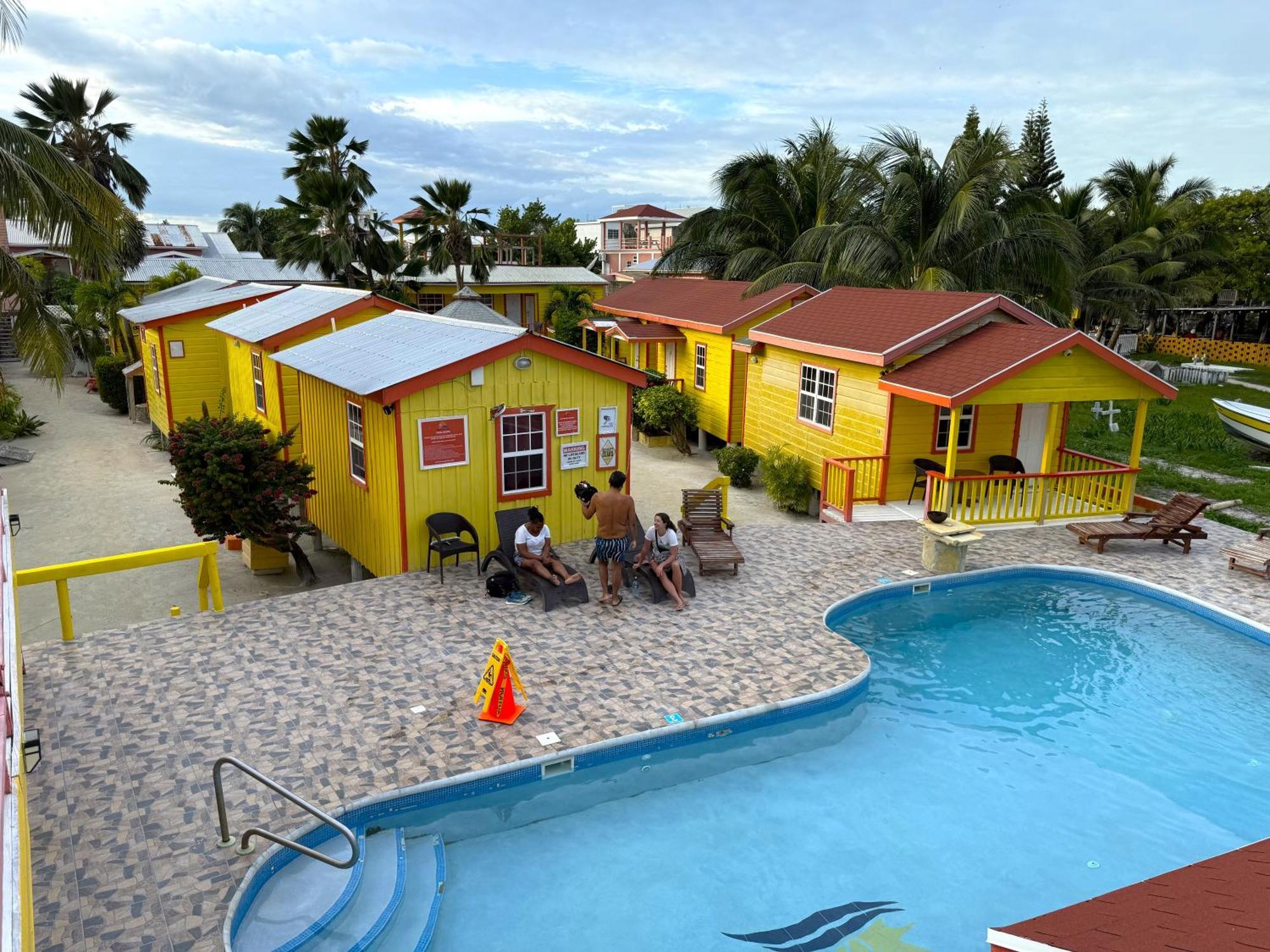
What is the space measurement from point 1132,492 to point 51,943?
17714 millimetres

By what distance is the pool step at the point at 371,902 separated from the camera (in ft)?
21.0

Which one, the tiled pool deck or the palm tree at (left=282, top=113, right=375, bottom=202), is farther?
the palm tree at (left=282, top=113, right=375, bottom=202)

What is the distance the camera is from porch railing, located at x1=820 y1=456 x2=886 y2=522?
53.8 feet

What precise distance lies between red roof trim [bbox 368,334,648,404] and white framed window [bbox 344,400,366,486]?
144 cm

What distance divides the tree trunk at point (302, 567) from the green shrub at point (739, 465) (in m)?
9.38

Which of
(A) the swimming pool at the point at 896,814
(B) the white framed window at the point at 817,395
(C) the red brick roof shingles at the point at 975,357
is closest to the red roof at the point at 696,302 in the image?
(B) the white framed window at the point at 817,395

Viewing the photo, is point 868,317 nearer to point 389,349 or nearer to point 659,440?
point 659,440

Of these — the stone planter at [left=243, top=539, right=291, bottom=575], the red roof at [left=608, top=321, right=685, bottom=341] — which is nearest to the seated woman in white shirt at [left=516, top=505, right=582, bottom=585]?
the stone planter at [left=243, top=539, right=291, bottom=575]

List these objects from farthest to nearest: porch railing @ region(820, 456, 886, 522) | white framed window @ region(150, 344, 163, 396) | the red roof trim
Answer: white framed window @ region(150, 344, 163, 396) < porch railing @ region(820, 456, 886, 522) < the red roof trim

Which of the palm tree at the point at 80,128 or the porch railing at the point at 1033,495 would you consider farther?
the palm tree at the point at 80,128

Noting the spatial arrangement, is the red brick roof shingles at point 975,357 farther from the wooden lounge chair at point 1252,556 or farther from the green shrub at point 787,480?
the wooden lounge chair at point 1252,556

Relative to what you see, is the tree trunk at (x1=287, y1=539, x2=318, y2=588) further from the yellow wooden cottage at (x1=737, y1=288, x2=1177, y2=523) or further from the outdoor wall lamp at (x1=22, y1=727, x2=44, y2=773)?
the yellow wooden cottage at (x1=737, y1=288, x2=1177, y2=523)

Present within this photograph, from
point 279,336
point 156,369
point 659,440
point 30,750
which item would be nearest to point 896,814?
point 30,750

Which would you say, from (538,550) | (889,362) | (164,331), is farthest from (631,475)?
(164,331)
